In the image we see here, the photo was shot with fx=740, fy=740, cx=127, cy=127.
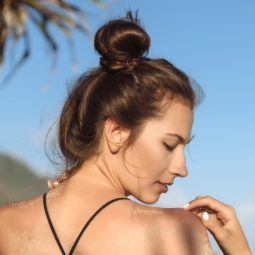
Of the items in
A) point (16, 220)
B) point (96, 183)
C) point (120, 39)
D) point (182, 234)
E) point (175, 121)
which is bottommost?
point (16, 220)

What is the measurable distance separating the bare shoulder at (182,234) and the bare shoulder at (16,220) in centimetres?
60

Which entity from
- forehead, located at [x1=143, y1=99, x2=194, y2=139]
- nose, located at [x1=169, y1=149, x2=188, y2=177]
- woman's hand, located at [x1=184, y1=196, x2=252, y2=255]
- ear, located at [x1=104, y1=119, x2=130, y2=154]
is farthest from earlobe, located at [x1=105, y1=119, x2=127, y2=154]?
woman's hand, located at [x1=184, y1=196, x2=252, y2=255]

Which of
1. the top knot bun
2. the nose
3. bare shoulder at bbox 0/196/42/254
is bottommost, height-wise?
bare shoulder at bbox 0/196/42/254

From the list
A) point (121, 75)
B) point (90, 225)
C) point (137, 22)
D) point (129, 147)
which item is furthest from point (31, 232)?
point (137, 22)

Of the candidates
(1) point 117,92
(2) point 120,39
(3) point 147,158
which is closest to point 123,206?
(3) point 147,158

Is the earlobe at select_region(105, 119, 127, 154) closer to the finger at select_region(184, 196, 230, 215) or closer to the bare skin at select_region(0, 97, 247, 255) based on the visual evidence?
the bare skin at select_region(0, 97, 247, 255)

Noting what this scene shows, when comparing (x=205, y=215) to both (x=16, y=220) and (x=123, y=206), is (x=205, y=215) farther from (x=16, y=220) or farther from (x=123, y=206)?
(x=16, y=220)

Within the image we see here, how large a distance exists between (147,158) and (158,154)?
1.9 inches

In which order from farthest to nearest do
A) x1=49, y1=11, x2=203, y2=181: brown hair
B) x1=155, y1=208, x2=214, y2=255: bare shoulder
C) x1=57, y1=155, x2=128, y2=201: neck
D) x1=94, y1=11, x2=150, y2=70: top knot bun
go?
x1=94, y1=11, x2=150, y2=70: top knot bun → x1=49, y1=11, x2=203, y2=181: brown hair → x1=57, y1=155, x2=128, y2=201: neck → x1=155, y1=208, x2=214, y2=255: bare shoulder

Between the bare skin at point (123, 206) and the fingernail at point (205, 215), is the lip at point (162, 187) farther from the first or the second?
the fingernail at point (205, 215)

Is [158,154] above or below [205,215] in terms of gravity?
above

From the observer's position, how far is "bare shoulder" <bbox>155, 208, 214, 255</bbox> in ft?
9.60

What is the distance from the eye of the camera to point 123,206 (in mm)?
2988

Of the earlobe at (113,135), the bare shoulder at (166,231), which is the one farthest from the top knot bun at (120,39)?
the bare shoulder at (166,231)
